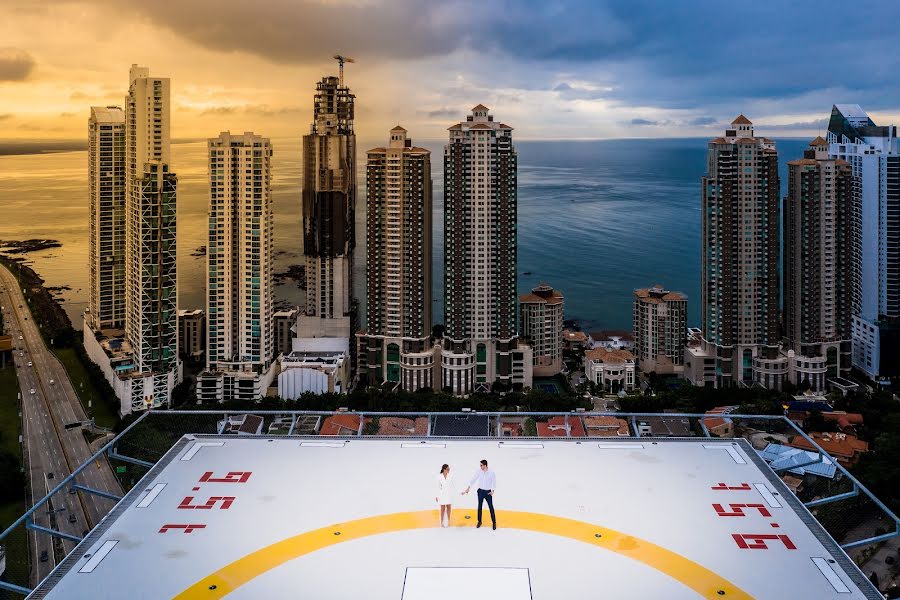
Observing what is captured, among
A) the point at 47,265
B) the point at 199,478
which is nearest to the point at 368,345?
the point at 199,478

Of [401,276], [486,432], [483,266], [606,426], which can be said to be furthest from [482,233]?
[486,432]

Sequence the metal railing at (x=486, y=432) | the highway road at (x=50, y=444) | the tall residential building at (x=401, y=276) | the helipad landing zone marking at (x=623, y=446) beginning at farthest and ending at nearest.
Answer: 1. the tall residential building at (x=401, y=276)
2. the highway road at (x=50, y=444)
3. the helipad landing zone marking at (x=623, y=446)
4. the metal railing at (x=486, y=432)

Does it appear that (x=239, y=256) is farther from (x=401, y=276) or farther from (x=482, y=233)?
(x=482, y=233)

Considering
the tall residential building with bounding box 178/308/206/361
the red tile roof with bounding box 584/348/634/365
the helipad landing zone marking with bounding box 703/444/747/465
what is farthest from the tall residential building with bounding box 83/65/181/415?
the helipad landing zone marking with bounding box 703/444/747/465

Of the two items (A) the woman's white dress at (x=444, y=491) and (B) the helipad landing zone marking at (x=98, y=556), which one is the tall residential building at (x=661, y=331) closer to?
(A) the woman's white dress at (x=444, y=491)

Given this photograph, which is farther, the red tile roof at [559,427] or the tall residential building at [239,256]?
the tall residential building at [239,256]

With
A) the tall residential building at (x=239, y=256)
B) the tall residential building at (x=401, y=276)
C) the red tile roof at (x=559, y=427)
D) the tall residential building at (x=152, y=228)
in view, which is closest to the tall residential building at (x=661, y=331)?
the tall residential building at (x=401, y=276)

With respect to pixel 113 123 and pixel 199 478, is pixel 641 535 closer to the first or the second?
pixel 199 478

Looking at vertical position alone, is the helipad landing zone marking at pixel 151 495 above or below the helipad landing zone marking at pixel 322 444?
below

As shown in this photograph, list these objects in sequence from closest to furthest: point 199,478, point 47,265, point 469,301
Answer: point 199,478
point 469,301
point 47,265
